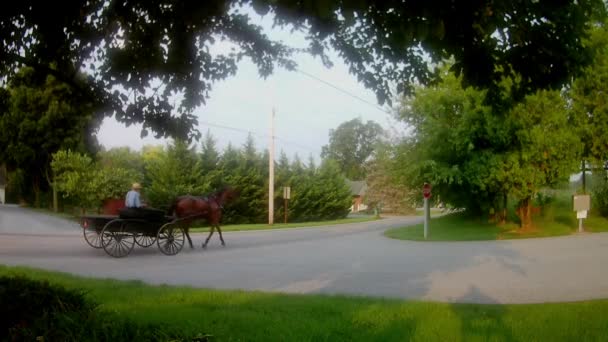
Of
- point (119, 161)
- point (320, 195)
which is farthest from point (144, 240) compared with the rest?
point (119, 161)

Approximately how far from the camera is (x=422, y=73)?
21.4ft

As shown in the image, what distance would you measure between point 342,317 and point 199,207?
963 centimetres

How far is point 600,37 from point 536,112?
372 centimetres

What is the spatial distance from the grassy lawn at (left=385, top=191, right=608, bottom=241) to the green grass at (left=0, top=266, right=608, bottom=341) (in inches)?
580

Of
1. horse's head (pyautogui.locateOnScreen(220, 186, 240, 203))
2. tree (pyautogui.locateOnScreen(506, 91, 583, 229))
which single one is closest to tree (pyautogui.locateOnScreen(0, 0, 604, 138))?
horse's head (pyautogui.locateOnScreen(220, 186, 240, 203))

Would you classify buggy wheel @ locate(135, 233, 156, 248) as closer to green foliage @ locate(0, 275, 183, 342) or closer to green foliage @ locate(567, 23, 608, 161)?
green foliage @ locate(0, 275, 183, 342)

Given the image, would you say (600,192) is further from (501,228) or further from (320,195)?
(320,195)

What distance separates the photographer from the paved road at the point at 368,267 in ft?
30.0

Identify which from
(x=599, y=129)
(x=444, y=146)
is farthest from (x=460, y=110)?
(x=599, y=129)

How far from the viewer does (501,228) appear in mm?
24359

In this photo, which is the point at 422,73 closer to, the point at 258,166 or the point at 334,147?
the point at 258,166

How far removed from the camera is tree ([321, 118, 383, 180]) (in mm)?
73750

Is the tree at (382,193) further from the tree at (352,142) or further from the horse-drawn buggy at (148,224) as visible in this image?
the horse-drawn buggy at (148,224)

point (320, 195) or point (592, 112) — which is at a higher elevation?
point (592, 112)
